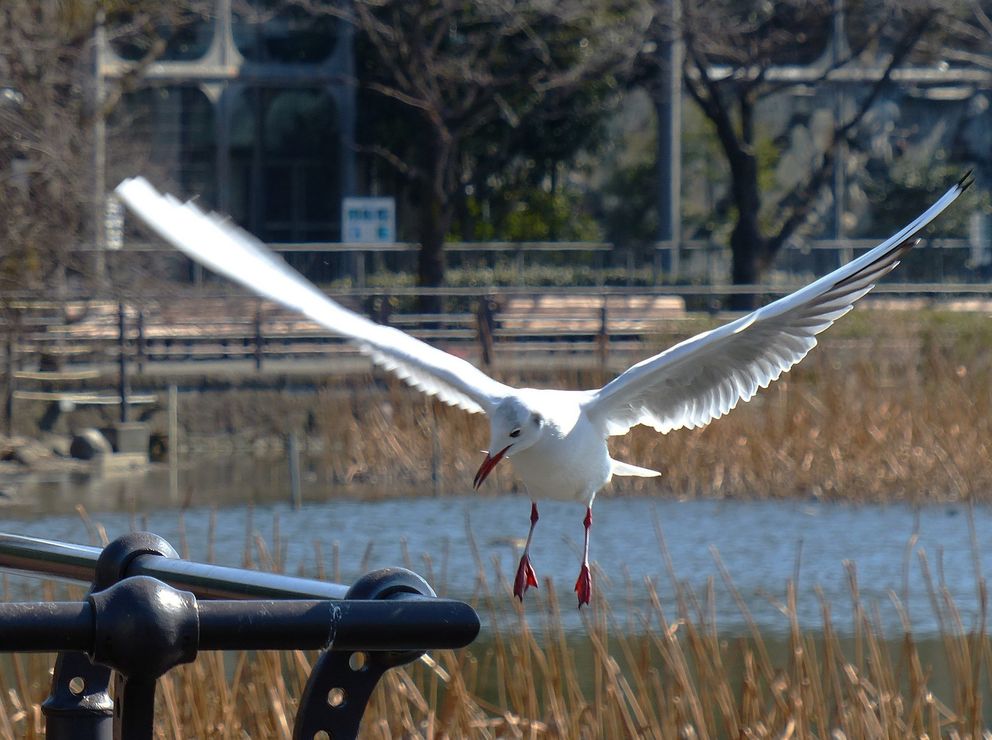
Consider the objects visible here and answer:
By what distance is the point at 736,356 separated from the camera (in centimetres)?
434

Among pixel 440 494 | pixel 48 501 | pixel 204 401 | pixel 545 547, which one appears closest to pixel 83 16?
pixel 204 401

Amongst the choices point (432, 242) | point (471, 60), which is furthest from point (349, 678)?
point (471, 60)

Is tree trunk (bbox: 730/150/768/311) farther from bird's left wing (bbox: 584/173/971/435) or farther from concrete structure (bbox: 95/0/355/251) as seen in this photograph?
bird's left wing (bbox: 584/173/971/435)

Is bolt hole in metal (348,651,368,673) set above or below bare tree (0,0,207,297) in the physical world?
below

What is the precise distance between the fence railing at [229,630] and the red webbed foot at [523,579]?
1628mm

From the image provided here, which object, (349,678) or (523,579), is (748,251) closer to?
(523,579)

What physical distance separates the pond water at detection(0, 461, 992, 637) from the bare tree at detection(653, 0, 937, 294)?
854cm

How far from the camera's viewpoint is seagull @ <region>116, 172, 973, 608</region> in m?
3.32

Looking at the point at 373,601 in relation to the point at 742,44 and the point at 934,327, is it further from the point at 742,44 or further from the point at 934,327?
the point at 742,44

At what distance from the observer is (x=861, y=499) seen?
35.7 feet

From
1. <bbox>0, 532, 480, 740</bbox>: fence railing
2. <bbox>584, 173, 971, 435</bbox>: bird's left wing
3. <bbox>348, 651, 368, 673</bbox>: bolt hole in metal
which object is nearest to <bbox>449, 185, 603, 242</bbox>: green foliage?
<bbox>584, 173, 971, 435</bbox>: bird's left wing

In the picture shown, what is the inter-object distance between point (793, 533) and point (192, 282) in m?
10.4

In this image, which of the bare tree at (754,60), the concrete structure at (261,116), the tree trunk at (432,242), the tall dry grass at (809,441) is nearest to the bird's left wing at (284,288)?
the tall dry grass at (809,441)

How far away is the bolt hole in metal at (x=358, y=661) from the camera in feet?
4.32
